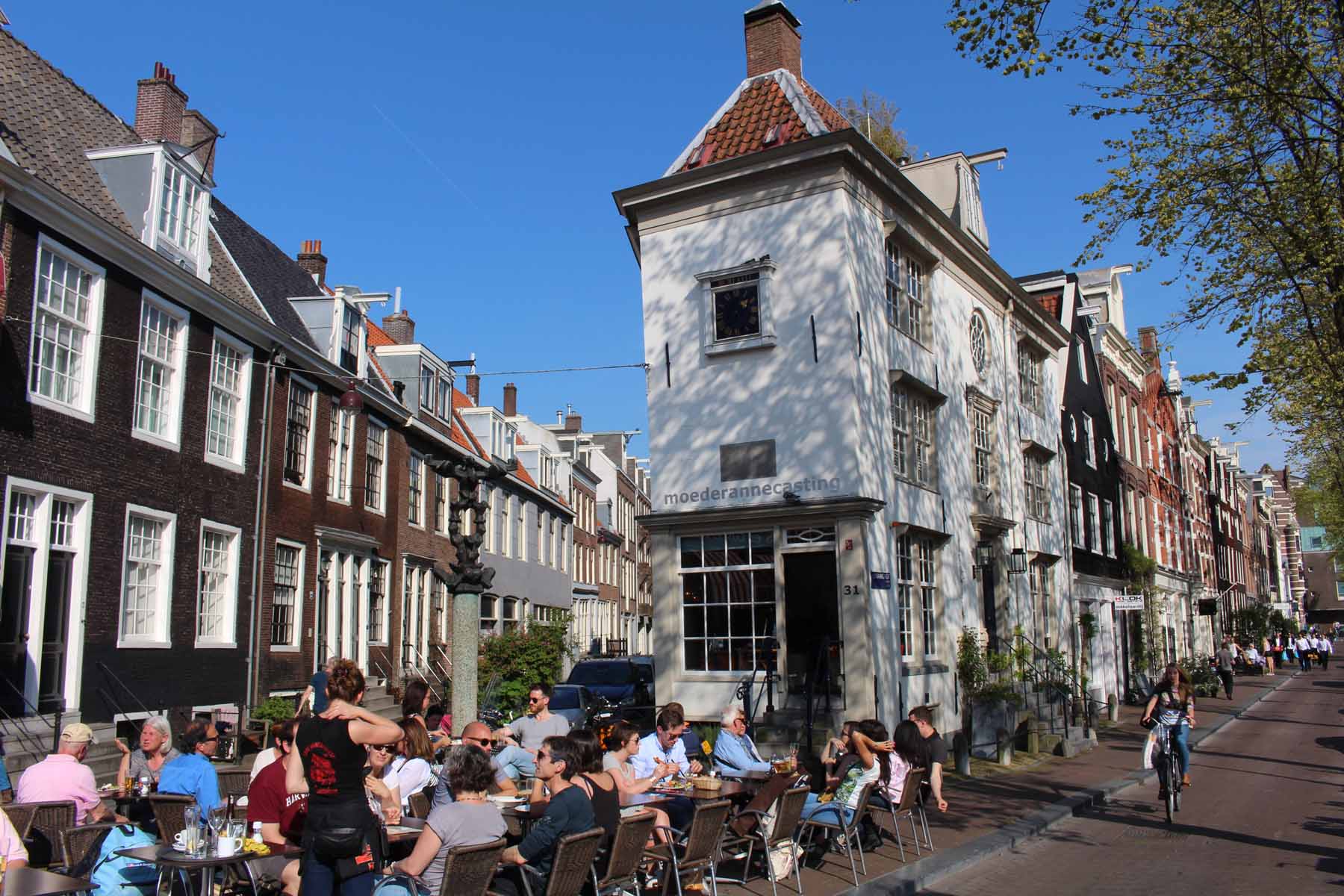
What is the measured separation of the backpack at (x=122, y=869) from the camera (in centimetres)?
680

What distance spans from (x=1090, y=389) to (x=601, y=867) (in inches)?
1125

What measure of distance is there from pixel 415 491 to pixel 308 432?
6156 mm

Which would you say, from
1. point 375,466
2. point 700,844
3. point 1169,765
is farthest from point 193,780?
point 375,466

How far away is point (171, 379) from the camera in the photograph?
17.0 meters

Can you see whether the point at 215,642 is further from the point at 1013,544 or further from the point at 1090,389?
the point at 1090,389

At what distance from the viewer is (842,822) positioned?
911 cm

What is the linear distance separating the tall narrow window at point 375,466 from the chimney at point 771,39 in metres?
12.1

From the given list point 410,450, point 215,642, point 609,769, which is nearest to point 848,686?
point 609,769

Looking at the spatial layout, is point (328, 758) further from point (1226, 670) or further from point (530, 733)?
point (1226, 670)

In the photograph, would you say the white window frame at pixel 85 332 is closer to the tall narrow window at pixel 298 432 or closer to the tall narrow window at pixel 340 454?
the tall narrow window at pixel 298 432

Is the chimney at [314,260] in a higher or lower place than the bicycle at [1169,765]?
higher

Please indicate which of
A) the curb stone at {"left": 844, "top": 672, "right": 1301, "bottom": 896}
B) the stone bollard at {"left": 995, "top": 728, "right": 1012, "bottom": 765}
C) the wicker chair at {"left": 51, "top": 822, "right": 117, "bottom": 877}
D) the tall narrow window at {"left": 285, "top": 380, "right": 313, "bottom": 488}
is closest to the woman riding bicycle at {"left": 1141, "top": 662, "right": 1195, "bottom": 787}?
the curb stone at {"left": 844, "top": 672, "right": 1301, "bottom": 896}

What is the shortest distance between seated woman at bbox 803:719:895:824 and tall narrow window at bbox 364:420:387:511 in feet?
54.2

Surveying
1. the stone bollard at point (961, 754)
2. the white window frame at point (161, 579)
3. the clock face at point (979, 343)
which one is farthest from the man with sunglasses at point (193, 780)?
the clock face at point (979, 343)
